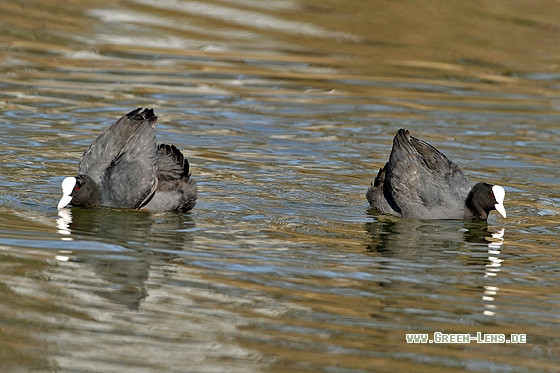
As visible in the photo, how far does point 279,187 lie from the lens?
9.95 metres

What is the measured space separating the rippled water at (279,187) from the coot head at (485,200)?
0.15 metres

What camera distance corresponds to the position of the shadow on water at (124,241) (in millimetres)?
6789

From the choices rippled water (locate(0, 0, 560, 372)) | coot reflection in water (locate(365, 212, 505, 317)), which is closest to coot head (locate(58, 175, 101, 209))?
rippled water (locate(0, 0, 560, 372))

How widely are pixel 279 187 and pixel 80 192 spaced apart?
2.03m

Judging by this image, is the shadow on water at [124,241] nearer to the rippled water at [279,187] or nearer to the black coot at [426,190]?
the rippled water at [279,187]

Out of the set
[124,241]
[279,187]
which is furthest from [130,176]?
[279,187]

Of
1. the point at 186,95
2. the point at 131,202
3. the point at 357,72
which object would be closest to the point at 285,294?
the point at 131,202

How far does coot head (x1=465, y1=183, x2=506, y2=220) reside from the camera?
9188mm

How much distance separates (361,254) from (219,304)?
1.78 metres

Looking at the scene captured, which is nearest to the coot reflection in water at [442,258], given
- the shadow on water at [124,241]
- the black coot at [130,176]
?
the shadow on water at [124,241]

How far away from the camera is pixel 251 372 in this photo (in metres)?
5.42

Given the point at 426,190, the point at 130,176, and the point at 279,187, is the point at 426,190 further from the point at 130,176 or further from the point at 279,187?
the point at 130,176

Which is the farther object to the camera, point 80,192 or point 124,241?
point 80,192

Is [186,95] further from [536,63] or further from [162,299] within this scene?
[162,299]
